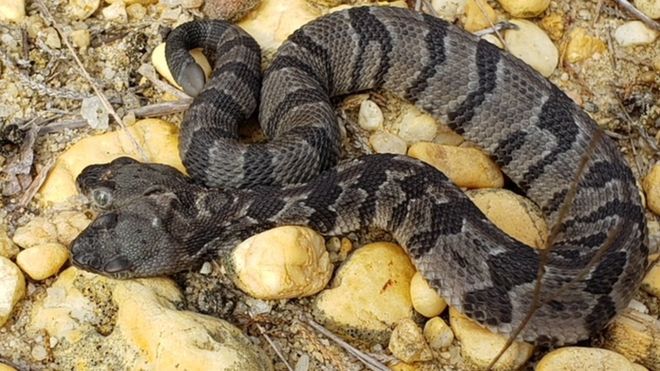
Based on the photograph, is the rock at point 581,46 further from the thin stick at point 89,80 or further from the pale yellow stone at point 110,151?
the thin stick at point 89,80

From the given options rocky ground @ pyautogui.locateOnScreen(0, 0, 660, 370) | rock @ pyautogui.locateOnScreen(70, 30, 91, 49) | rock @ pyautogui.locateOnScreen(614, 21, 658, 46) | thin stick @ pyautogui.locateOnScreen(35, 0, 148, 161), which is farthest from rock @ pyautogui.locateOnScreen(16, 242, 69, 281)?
rock @ pyautogui.locateOnScreen(614, 21, 658, 46)

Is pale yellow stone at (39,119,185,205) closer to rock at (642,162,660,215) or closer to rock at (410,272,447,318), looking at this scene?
rock at (410,272,447,318)

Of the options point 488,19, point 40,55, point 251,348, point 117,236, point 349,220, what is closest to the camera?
point 251,348

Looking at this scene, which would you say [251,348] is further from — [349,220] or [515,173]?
[515,173]

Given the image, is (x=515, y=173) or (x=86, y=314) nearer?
(x=86, y=314)

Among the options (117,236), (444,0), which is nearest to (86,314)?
(117,236)

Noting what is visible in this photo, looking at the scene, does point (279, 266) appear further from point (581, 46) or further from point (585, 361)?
point (581, 46)
